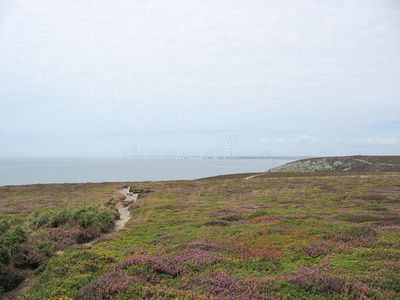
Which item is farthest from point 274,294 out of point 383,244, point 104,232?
point 104,232

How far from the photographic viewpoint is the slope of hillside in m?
83.9

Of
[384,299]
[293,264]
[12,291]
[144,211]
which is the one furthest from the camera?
[144,211]

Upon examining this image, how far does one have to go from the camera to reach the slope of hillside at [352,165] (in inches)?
3303

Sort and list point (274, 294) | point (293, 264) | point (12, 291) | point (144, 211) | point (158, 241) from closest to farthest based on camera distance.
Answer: point (274, 294), point (12, 291), point (293, 264), point (158, 241), point (144, 211)

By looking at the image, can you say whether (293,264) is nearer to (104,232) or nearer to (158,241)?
(158,241)

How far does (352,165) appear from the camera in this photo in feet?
308

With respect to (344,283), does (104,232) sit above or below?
below

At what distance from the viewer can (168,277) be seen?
30.2ft

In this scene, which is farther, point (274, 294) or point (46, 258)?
point (46, 258)

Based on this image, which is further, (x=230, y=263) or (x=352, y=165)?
(x=352, y=165)

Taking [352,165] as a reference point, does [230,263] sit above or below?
below

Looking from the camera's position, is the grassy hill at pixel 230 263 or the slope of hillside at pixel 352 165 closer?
the grassy hill at pixel 230 263

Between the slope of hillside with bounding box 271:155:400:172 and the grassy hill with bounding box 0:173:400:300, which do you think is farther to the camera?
the slope of hillside with bounding box 271:155:400:172

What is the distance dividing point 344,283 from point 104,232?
16154 mm
